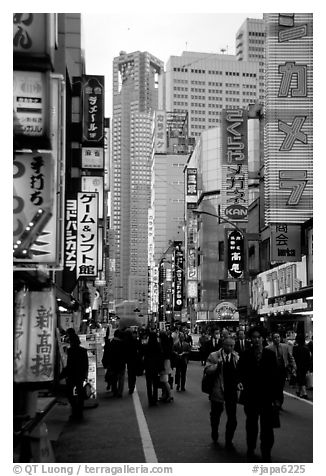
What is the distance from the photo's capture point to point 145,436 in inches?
464

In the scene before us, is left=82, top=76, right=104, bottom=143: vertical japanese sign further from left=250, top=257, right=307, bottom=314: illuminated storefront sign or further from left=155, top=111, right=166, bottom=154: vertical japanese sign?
left=155, top=111, right=166, bottom=154: vertical japanese sign

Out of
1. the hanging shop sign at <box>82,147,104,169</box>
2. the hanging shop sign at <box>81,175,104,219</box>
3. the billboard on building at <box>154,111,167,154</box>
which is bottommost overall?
the hanging shop sign at <box>81,175,104,219</box>

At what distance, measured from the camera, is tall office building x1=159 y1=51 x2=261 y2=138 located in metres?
138

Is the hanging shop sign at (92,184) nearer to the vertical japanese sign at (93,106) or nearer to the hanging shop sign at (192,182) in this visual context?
the vertical japanese sign at (93,106)

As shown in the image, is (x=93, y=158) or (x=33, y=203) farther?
(x=93, y=158)

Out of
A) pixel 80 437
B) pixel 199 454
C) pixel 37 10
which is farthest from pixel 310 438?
pixel 37 10

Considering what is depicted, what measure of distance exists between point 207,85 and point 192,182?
59.1 metres

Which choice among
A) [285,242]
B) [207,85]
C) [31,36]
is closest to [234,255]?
[285,242]

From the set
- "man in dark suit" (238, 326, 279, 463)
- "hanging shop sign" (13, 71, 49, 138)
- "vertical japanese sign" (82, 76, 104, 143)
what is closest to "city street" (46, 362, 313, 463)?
"man in dark suit" (238, 326, 279, 463)

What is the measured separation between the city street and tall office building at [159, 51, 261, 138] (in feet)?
354

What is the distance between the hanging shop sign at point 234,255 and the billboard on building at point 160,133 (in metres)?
131

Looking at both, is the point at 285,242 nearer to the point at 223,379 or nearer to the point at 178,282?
the point at 223,379

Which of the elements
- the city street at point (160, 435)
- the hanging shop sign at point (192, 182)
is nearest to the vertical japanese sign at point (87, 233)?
the city street at point (160, 435)
